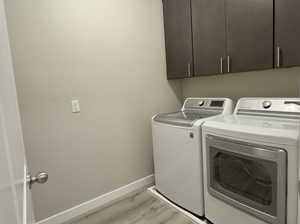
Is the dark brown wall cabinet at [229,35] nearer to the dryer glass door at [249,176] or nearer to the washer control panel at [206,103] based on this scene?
the washer control panel at [206,103]

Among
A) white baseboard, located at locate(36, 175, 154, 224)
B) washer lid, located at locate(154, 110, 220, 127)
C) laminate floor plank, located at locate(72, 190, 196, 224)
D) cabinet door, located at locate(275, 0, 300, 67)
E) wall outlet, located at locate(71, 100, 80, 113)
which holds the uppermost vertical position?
cabinet door, located at locate(275, 0, 300, 67)

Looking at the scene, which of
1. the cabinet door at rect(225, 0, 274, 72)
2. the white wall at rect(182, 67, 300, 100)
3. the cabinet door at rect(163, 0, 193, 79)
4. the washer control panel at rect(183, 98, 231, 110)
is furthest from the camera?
the cabinet door at rect(163, 0, 193, 79)

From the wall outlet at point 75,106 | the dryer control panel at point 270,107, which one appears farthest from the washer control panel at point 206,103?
the wall outlet at point 75,106

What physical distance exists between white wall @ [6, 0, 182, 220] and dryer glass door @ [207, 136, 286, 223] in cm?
106

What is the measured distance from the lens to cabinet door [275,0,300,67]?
1365mm

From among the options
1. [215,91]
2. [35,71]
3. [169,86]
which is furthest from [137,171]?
[35,71]

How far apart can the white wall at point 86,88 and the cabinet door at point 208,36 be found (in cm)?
55

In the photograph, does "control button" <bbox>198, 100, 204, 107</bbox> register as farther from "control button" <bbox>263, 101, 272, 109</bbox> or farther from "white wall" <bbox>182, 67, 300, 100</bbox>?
"control button" <bbox>263, 101, 272, 109</bbox>

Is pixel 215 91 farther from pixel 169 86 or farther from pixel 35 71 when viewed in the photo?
pixel 35 71

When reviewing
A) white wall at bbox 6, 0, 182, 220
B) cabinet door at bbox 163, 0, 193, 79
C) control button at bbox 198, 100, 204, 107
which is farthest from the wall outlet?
control button at bbox 198, 100, 204, 107

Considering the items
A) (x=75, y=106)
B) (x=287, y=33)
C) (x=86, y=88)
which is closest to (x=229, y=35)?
(x=287, y=33)

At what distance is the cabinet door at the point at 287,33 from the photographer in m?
1.37

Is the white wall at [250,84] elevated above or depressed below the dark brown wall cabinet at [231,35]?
below

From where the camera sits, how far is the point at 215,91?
2396mm
